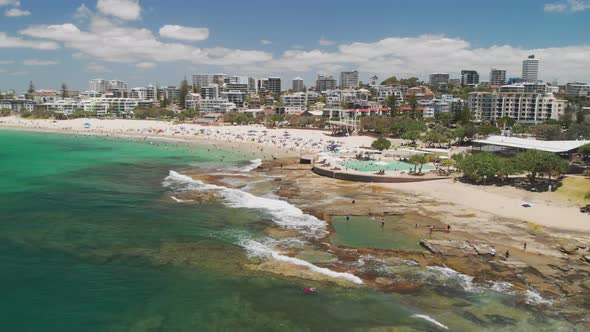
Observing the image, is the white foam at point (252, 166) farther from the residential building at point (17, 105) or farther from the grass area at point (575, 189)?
the residential building at point (17, 105)

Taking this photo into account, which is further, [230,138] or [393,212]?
[230,138]

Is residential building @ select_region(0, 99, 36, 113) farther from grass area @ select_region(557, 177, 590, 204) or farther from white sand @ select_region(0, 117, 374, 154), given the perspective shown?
grass area @ select_region(557, 177, 590, 204)

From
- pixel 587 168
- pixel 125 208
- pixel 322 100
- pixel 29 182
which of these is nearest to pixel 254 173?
pixel 125 208

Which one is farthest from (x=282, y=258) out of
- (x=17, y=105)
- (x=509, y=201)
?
(x=17, y=105)

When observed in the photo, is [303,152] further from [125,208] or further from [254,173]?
[125,208]

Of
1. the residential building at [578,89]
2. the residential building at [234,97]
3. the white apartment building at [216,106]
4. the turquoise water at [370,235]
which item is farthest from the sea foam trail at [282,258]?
the residential building at [578,89]

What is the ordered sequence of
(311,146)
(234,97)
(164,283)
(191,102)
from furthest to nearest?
(234,97), (191,102), (311,146), (164,283)

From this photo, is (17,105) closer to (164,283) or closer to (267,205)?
(267,205)
